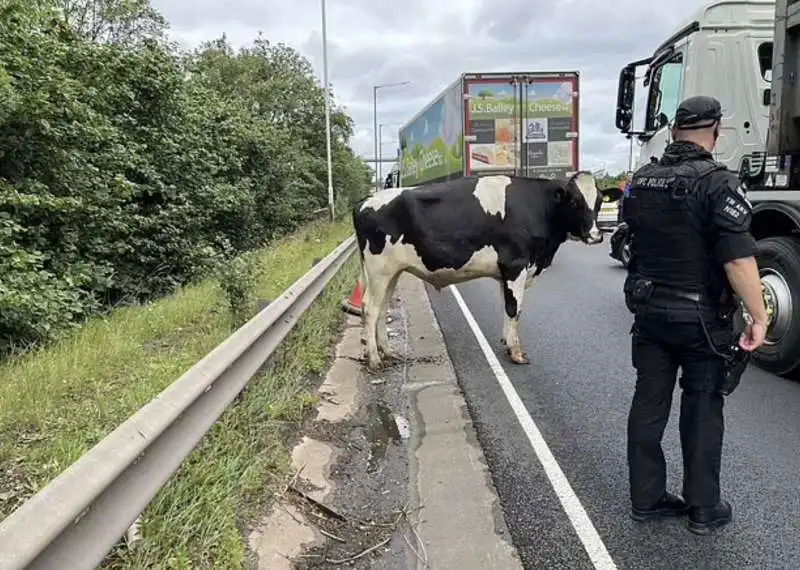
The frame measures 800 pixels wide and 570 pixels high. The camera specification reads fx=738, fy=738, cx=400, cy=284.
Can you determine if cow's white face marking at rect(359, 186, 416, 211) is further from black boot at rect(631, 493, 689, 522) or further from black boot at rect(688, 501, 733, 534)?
black boot at rect(688, 501, 733, 534)

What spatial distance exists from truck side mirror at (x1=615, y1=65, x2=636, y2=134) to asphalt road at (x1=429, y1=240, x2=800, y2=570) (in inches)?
104

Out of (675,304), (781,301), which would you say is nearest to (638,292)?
(675,304)

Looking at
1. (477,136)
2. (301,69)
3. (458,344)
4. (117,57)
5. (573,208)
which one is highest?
(301,69)

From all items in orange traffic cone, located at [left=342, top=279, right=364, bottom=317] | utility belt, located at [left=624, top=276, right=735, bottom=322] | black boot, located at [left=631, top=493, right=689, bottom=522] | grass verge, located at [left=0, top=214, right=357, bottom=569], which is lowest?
black boot, located at [left=631, top=493, right=689, bottom=522]

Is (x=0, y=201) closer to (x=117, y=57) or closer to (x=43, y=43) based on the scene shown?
(x=43, y=43)

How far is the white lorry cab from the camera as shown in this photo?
600cm

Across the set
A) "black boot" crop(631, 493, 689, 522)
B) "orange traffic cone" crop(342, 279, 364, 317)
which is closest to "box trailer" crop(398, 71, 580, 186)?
"orange traffic cone" crop(342, 279, 364, 317)

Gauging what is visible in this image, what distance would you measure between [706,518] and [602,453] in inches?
40.5

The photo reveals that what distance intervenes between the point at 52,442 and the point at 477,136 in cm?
1381

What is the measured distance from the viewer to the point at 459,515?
147 inches

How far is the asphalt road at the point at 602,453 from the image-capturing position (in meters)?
3.36

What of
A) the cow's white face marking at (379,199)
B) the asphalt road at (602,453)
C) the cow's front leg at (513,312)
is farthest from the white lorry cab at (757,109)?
the cow's white face marking at (379,199)

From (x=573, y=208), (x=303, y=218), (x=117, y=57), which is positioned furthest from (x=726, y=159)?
(x=303, y=218)

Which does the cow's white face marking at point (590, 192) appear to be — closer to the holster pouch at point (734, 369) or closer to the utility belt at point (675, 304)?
the utility belt at point (675, 304)
